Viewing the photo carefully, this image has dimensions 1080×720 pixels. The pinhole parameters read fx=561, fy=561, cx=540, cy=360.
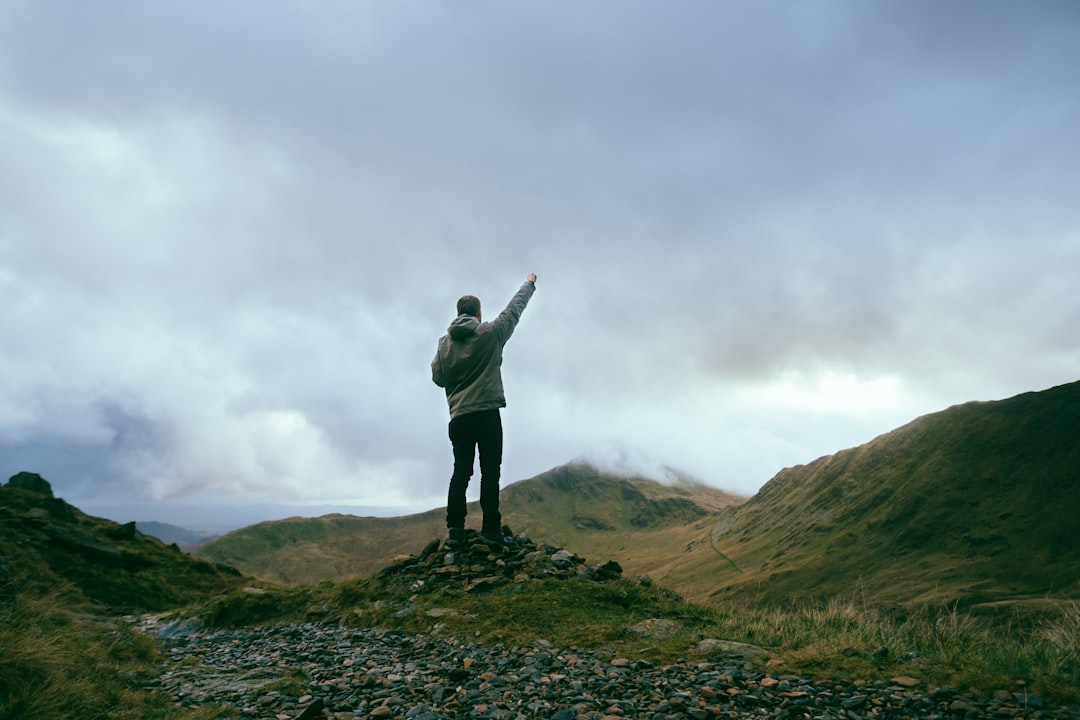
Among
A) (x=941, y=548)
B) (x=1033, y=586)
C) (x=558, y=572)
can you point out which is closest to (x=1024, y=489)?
(x=941, y=548)

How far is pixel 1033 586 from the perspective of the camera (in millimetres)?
106188

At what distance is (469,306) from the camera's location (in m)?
13.4

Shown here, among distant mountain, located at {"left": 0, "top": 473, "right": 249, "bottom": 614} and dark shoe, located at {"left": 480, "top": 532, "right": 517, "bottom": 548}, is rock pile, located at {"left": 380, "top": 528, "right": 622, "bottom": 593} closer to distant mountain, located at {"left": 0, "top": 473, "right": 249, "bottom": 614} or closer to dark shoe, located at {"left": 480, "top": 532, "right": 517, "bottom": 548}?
dark shoe, located at {"left": 480, "top": 532, "right": 517, "bottom": 548}

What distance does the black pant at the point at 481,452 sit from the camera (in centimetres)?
1283

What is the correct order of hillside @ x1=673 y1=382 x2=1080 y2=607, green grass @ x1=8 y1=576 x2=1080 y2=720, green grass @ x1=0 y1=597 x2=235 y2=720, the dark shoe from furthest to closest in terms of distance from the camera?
hillside @ x1=673 y1=382 x2=1080 y2=607 → the dark shoe → green grass @ x1=8 y1=576 x2=1080 y2=720 → green grass @ x1=0 y1=597 x2=235 y2=720

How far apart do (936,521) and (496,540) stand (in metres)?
164

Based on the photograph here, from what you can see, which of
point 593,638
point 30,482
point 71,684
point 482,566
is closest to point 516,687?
point 593,638

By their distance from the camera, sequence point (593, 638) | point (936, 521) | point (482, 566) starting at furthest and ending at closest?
point (936, 521)
point (482, 566)
point (593, 638)

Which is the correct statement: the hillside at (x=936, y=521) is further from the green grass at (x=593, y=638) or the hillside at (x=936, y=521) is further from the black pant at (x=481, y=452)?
the black pant at (x=481, y=452)

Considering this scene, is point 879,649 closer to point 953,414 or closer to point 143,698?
point 143,698

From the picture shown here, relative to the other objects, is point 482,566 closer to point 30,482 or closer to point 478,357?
point 478,357

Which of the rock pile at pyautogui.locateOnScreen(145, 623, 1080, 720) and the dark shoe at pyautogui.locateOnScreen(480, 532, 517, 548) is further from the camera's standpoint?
the dark shoe at pyautogui.locateOnScreen(480, 532, 517, 548)

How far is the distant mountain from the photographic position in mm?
18578

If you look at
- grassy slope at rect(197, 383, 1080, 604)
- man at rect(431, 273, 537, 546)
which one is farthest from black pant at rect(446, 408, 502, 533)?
grassy slope at rect(197, 383, 1080, 604)
